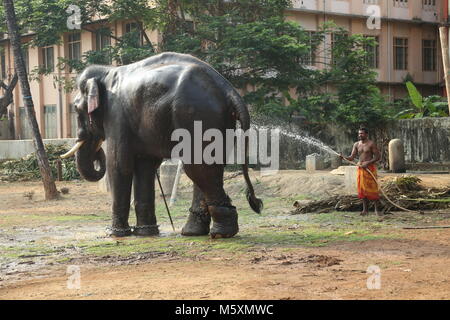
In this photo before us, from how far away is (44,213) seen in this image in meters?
13.1

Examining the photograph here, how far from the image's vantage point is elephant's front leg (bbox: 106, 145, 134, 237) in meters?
9.29

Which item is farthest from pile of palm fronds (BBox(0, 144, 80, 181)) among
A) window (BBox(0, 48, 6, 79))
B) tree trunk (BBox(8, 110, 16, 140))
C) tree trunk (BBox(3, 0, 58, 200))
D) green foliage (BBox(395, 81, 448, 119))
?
green foliage (BBox(395, 81, 448, 119))

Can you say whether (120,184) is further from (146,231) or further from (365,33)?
(365,33)

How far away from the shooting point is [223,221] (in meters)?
8.70

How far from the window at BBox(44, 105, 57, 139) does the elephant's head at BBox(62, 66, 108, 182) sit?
855 inches

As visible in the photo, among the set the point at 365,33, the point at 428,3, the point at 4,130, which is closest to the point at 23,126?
A: the point at 4,130

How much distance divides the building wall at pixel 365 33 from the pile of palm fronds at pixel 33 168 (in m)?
5.46

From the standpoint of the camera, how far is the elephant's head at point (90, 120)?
951 centimetres

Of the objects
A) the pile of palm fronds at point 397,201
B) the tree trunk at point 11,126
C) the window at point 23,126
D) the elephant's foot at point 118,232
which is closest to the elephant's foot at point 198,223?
the elephant's foot at point 118,232

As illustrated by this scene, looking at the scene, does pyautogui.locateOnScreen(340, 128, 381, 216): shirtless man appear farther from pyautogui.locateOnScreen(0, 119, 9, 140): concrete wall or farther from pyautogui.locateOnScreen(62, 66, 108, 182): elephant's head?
pyautogui.locateOnScreen(0, 119, 9, 140): concrete wall

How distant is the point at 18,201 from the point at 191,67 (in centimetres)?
860

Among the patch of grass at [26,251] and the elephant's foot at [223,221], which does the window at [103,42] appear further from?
the elephant's foot at [223,221]
